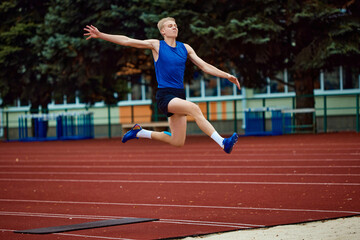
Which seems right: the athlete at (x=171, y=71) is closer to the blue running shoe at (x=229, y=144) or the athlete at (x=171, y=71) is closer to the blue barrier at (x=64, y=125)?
the blue running shoe at (x=229, y=144)

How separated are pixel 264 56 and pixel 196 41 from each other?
2409 millimetres

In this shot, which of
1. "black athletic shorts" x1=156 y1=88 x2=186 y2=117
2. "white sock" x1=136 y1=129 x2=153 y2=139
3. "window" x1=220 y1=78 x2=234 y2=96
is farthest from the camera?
"window" x1=220 y1=78 x2=234 y2=96

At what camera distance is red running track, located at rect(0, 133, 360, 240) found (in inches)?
313

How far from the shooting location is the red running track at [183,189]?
7957 mm

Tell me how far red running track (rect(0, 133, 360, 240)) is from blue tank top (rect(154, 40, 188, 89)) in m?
1.66

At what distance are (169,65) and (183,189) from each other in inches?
174

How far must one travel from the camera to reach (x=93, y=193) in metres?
11.1

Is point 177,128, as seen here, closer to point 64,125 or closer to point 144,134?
point 144,134

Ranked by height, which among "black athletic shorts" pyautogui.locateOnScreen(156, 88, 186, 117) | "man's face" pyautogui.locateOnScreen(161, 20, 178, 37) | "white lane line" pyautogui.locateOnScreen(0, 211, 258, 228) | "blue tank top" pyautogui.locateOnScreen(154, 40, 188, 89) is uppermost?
"man's face" pyautogui.locateOnScreen(161, 20, 178, 37)

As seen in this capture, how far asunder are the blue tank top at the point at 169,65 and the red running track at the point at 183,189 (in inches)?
65.4

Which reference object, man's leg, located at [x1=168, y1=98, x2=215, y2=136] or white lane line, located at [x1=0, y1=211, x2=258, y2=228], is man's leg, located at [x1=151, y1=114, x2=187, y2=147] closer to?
man's leg, located at [x1=168, y1=98, x2=215, y2=136]

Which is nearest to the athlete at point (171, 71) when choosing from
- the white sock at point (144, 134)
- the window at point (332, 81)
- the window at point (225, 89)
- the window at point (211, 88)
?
the white sock at point (144, 134)

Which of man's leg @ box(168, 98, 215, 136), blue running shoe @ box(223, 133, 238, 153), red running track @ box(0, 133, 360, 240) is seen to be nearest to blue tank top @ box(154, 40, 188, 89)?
man's leg @ box(168, 98, 215, 136)

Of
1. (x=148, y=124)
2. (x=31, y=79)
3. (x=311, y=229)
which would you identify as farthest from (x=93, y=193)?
(x=31, y=79)
